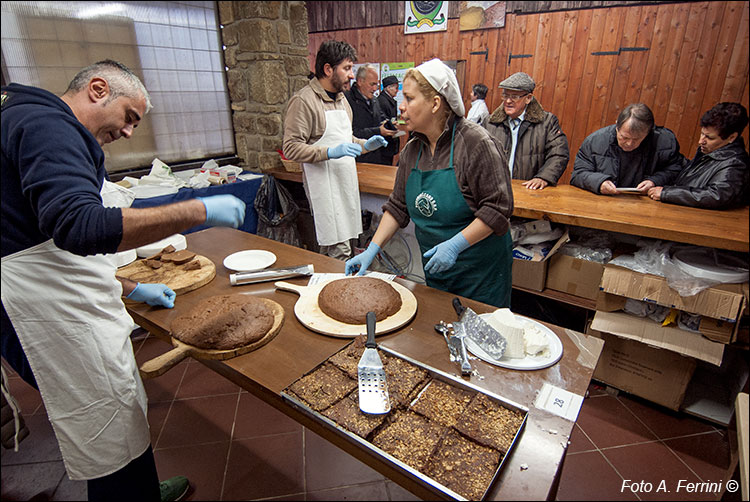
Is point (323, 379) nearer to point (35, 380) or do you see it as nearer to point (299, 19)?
point (35, 380)

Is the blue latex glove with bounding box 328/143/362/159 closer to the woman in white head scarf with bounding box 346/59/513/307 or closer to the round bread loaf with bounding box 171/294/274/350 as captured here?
the woman in white head scarf with bounding box 346/59/513/307

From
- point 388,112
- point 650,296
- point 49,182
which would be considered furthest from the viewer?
point 388,112

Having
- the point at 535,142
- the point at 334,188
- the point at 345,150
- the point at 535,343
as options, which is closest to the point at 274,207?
the point at 334,188

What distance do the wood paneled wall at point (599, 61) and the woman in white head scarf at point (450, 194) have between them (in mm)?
3092

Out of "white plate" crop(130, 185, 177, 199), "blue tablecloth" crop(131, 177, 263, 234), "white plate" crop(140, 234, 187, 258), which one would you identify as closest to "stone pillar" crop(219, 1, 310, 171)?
"blue tablecloth" crop(131, 177, 263, 234)

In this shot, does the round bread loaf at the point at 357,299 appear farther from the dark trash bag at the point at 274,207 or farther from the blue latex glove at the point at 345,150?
the dark trash bag at the point at 274,207

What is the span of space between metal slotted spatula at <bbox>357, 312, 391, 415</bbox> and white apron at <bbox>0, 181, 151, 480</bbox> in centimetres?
67

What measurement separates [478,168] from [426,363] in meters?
0.80

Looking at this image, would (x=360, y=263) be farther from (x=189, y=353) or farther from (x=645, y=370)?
(x=645, y=370)

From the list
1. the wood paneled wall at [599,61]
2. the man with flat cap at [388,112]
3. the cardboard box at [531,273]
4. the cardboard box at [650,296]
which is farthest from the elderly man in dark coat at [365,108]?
the cardboard box at [650,296]

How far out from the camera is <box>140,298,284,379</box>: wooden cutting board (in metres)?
1.04

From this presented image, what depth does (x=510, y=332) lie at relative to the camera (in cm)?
110

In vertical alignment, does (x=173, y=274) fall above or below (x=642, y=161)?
below

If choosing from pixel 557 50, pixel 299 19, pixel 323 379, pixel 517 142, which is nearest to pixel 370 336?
pixel 323 379
